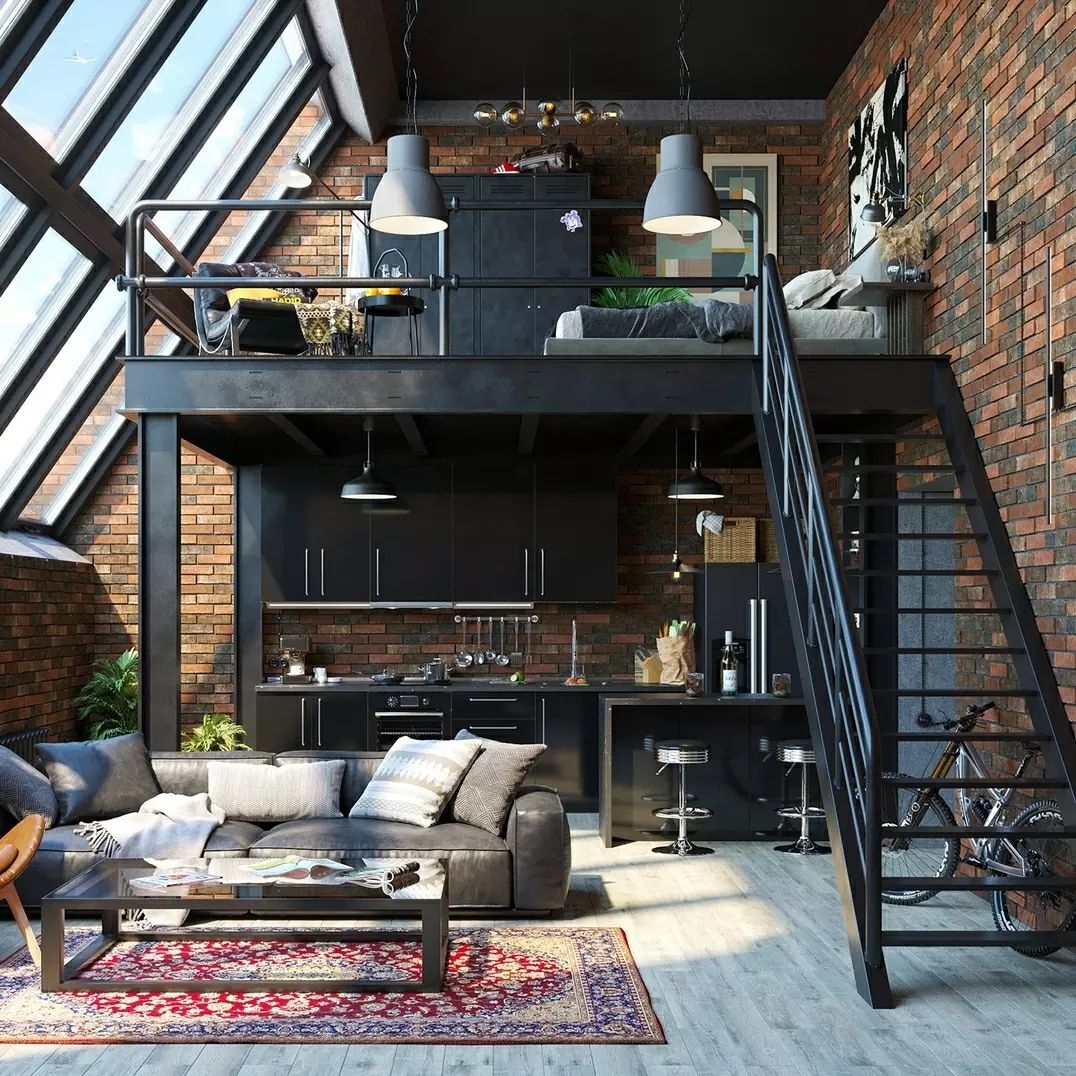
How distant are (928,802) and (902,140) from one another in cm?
419

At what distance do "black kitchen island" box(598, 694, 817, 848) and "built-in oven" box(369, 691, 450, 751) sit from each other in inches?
57.3

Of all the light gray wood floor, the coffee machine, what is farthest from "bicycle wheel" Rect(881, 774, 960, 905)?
the coffee machine

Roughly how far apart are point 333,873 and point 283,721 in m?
4.14

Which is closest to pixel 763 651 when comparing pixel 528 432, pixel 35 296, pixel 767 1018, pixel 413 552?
pixel 528 432

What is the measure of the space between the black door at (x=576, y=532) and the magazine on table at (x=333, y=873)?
4.49 meters

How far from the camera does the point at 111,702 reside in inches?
371

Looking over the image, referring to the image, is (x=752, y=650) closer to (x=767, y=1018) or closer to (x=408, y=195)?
(x=408, y=195)

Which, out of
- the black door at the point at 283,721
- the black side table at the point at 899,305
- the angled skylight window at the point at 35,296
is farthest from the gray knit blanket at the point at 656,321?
the black door at the point at 283,721

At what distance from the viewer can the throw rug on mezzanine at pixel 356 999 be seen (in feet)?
14.3

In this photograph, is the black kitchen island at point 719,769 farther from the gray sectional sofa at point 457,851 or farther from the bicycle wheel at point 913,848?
the gray sectional sofa at point 457,851

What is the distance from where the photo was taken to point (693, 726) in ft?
26.9

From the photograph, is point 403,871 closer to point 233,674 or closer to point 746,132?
point 233,674

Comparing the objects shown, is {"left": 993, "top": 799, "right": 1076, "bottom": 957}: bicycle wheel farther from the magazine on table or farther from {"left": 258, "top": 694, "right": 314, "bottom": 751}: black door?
{"left": 258, "top": 694, "right": 314, "bottom": 751}: black door

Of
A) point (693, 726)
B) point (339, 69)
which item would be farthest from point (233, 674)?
point (339, 69)
